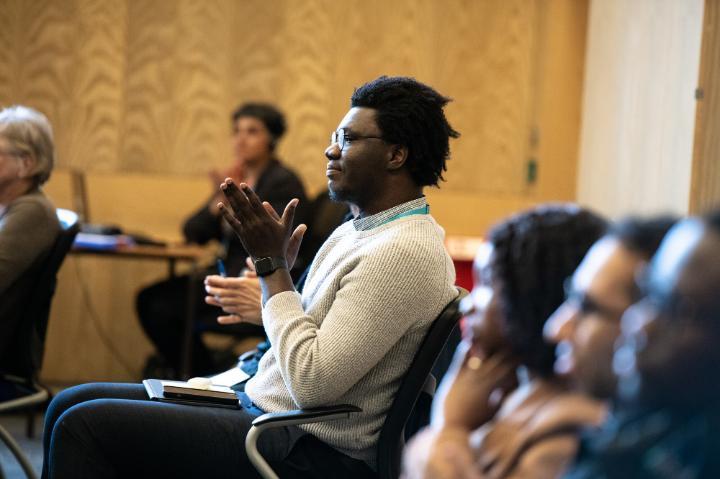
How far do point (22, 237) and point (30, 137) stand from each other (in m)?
0.41

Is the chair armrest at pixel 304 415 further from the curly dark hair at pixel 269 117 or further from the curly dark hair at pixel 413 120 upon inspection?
the curly dark hair at pixel 269 117

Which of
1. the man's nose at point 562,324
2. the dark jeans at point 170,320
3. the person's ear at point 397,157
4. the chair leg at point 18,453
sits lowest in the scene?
the dark jeans at point 170,320

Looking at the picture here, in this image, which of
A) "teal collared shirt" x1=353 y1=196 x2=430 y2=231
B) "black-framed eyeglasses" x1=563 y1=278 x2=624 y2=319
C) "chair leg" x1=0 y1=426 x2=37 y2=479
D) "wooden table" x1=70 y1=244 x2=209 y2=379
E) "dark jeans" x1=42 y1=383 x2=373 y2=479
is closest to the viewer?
"black-framed eyeglasses" x1=563 y1=278 x2=624 y2=319

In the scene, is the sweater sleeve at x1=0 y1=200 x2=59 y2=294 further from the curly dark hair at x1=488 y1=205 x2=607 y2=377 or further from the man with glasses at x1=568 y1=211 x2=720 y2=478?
the man with glasses at x1=568 y1=211 x2=720 y2=478

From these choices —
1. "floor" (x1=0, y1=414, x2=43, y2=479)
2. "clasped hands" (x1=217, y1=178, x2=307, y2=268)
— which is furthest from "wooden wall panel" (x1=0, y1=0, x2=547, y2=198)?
"clasped hands" (x1=217, y1=178, x2=307, y2=268)

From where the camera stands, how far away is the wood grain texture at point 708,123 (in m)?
3.07

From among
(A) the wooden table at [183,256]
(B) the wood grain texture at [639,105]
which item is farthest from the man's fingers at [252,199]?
(A) the wooden table at [183,256]

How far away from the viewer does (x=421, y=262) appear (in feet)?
6.46

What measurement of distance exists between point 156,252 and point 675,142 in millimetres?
2285

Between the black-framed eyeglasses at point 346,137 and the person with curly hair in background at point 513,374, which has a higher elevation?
the black-framed eyeglasses at point 346,137

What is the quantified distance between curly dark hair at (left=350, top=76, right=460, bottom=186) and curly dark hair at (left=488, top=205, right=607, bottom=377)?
84cm

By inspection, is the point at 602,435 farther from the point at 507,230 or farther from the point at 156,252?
the point at 156,252

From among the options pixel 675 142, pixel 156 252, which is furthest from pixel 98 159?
pixel 675 142

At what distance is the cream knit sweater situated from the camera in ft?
6.23
